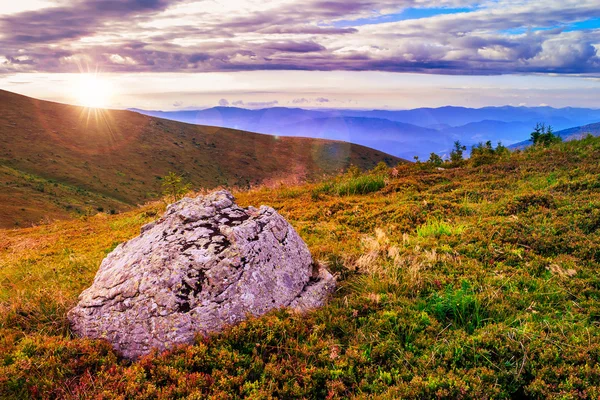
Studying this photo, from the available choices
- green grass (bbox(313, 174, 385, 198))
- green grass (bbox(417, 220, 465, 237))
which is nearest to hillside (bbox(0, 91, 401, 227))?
green grass (bbox(313, 174, 385, 198))

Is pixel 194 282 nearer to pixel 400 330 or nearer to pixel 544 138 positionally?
pixel 400 330

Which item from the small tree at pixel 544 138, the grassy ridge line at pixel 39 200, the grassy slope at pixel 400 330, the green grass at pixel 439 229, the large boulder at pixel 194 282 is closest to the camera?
the grassy slope at pixel 400 330

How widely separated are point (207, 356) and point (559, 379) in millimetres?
4806

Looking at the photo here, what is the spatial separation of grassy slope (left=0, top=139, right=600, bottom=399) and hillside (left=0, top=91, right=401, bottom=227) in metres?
61.0

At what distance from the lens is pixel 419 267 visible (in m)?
7.32

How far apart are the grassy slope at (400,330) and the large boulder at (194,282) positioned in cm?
32

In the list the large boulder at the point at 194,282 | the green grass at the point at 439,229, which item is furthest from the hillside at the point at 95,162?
the large boulder at the point at 194,282

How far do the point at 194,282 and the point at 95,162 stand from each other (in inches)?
6170

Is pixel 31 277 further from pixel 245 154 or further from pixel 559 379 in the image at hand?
pixel 245 154

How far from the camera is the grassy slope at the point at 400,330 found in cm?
462

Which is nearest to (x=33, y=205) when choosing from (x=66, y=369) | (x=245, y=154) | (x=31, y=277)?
(x=31, y=277)

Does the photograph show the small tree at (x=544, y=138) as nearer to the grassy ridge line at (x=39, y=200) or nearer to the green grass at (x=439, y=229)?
the green grass at (x=439, y=229)

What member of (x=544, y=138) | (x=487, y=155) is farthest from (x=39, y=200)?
(x=544, y=138)

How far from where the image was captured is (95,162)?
457 feet
